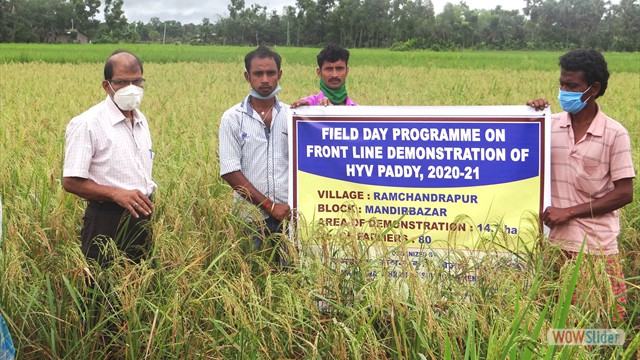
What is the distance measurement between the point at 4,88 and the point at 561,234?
1220 cm

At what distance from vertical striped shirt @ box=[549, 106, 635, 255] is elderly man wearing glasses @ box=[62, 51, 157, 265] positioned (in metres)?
1.86

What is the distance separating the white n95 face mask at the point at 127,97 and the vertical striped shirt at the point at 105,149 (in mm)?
34

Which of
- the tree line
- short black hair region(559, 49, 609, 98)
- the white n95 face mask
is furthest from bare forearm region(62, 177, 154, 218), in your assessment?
the tree line

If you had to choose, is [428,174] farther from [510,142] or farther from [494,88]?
[494,88]

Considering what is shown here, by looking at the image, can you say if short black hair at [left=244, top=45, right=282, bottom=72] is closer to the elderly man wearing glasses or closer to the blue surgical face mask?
the elderly man wearing glasses

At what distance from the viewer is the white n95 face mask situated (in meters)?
2.85

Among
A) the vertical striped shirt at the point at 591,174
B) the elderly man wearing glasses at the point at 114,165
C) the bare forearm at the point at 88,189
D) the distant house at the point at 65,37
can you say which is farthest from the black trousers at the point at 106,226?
the distant house at the point at 65,37

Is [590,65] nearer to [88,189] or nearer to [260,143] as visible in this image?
[260,143]

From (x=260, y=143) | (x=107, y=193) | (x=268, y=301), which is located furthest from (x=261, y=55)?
(x=268, y=301)

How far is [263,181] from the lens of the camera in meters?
3.18

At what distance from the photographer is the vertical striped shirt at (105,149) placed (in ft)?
8.89

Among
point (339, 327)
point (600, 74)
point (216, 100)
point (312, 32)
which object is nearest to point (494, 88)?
point (216, 100)

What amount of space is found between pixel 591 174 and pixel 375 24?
8509 centimetres

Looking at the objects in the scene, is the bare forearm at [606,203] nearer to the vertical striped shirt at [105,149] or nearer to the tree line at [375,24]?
the vertical striped shirt at [105,149]
